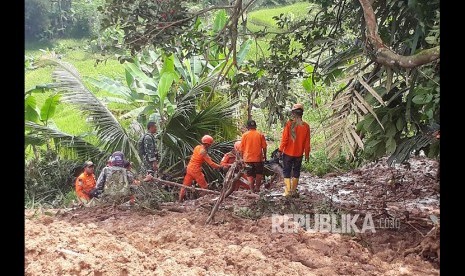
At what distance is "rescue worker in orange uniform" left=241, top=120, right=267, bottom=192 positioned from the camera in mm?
6824

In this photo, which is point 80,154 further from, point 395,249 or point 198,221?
point 395,249

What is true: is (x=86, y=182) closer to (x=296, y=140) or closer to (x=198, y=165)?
(x=198, y=165)

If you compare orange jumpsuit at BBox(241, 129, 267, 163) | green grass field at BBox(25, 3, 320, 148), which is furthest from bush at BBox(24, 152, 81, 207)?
orange jumpsuit at BBox(241, 129, 267, 163)

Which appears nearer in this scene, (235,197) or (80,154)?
(235,197)

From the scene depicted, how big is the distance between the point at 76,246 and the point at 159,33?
6.44ft

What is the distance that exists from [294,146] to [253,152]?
0.74 meters

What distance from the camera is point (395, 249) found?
187 inches

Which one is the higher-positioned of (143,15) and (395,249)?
(143,15)

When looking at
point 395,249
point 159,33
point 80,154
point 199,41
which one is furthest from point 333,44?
point 80,154

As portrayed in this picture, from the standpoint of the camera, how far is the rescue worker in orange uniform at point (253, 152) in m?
6.82

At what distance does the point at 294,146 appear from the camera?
632cm

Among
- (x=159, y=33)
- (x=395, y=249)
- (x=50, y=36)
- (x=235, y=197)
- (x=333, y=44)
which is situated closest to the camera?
(x=395, y=249)

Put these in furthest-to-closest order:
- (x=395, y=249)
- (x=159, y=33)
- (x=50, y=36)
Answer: (x=50, y=36)
(x=159, y=33)
(x=395, y=249)

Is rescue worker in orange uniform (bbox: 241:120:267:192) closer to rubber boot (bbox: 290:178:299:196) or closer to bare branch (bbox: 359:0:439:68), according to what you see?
rubber boot (bbox: 290:178:299:196)
